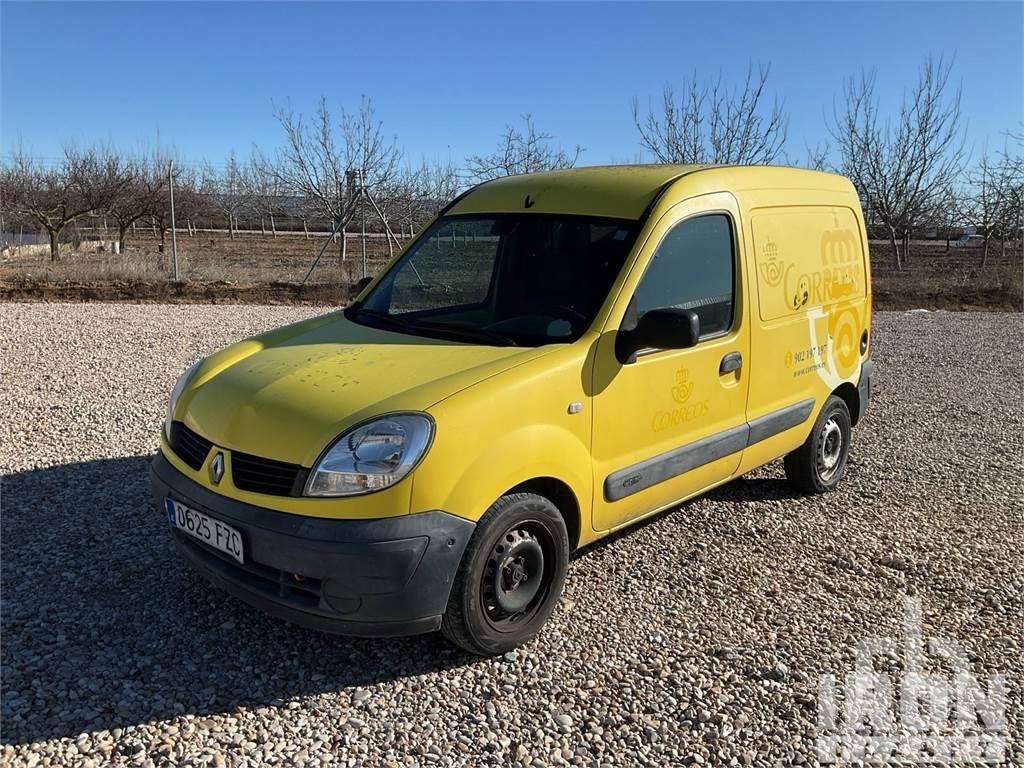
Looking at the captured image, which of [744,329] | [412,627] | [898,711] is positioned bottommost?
[898,711]

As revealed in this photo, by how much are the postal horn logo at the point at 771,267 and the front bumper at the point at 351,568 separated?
247 centimetres

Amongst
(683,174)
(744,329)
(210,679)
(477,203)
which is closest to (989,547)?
(744,329)

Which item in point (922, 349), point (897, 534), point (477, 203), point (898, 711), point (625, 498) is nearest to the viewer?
point (898, 711)

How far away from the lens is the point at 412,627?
9.94 feet

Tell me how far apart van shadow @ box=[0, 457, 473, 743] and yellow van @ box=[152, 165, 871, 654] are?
0.38 metres

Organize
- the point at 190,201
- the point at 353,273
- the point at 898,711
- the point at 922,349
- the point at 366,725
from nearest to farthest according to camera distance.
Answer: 1. the point at 366,725
2. the point at 898,711
3. the point at 922,349
4. the point at 353,273
5. the point at 190,201

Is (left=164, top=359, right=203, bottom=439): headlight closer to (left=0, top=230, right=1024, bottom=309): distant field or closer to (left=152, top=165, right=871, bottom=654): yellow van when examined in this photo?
(left=152, top=165, right=871, bottom=654): yellow van

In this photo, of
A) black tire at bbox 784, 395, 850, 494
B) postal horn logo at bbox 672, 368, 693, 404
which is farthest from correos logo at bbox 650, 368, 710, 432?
black tire at bbox 784, 395, 850, 494

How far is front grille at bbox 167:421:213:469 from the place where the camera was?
337 centimetres

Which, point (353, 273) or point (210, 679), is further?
point (353, 273)

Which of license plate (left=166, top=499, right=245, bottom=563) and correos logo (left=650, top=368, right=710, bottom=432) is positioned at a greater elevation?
correos logo (left=650, top=368, right=710, bottom=432)

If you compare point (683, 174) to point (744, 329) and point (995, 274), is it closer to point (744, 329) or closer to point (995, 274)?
point (744, 329)

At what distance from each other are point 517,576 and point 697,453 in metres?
1.27

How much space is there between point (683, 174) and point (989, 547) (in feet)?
9.54
